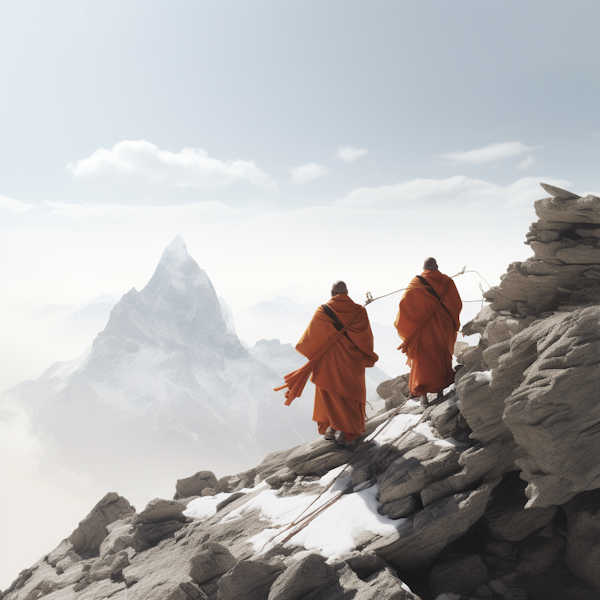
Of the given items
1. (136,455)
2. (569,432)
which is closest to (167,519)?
(569,432)

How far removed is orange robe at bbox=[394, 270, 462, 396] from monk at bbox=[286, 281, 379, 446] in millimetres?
1129

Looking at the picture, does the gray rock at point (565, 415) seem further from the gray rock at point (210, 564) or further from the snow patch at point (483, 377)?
the gray rock at point (210, 564)

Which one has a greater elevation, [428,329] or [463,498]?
[428,329]

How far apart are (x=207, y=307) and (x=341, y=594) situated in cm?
19502

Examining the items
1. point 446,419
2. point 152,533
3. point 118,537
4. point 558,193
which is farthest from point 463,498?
point 118,537

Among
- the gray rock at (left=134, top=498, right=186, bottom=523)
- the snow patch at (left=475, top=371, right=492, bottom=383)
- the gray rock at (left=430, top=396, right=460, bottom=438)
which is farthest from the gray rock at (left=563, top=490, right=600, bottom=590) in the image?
the gray rock at (left=134, top=498, right=186, bottom=523)

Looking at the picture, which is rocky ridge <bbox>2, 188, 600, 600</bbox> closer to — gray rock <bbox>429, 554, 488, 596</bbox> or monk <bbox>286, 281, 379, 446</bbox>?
gray rock <bbox>429, 554, 488, 596</bbox>

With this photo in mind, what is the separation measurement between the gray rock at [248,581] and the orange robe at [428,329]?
546cm

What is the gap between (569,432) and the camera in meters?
5.79

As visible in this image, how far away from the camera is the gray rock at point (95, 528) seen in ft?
49.3

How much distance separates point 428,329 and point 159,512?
9.21 meters

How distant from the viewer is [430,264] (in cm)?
1073

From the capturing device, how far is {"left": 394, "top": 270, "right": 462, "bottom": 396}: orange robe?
33.6ft

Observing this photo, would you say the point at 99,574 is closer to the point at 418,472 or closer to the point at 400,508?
the point at 400,508
